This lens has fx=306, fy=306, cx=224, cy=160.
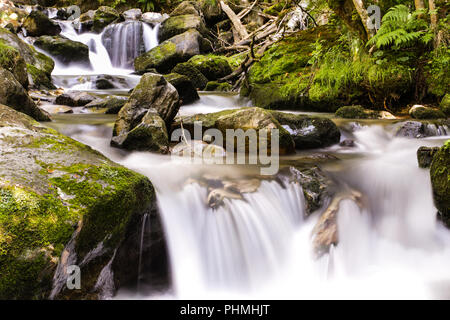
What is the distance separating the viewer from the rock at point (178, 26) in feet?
47.2

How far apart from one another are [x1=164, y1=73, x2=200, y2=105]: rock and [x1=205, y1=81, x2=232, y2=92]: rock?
228cm

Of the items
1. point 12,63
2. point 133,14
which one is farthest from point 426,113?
point 133,14

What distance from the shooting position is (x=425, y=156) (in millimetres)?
3602

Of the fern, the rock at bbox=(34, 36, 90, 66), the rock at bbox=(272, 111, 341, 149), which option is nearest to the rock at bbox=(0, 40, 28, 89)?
the rock at bbox=(272, 111, 341, 149)

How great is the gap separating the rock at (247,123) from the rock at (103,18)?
13236 mm

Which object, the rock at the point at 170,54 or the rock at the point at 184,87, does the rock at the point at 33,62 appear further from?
the rock at the point at 184,87

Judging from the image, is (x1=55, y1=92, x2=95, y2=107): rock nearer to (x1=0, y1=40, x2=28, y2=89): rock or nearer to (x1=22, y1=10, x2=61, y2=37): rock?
(x1=0, y1=40, x2=28, y2=89): rock

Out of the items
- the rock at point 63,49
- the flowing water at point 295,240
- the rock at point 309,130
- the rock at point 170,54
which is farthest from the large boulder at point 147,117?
the rock at point 63,49

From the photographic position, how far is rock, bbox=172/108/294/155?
452 cm

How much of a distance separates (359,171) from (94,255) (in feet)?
10.6

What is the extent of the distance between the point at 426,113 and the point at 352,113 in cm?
→ 130

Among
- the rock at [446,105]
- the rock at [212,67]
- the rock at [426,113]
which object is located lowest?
the rock at [426,113]

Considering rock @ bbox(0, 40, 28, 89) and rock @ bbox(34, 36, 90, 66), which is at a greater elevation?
rock @ bbox(34, 36, 90, 66)

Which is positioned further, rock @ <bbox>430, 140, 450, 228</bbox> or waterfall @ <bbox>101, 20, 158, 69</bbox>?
waterfall @ <bbox>101, 20, 158, 69</bbox>
